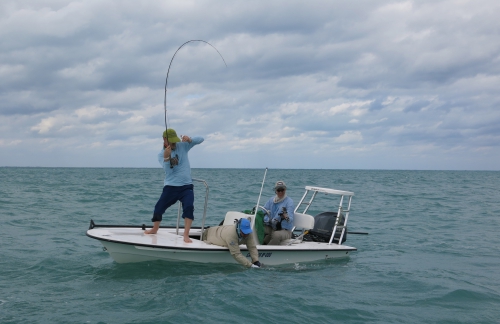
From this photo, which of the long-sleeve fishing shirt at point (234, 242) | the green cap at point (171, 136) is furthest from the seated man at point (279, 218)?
the green cap at point (171, 136)

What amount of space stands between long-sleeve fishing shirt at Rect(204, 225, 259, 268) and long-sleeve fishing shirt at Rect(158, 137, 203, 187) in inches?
41.5

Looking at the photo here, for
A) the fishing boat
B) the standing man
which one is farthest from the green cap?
the fishing boat

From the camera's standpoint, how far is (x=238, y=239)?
8.77 metres

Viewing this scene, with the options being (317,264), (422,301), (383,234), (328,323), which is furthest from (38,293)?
(383,234)

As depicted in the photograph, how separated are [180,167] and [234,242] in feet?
5.20

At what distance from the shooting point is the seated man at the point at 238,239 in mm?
8516

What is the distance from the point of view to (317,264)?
984cm

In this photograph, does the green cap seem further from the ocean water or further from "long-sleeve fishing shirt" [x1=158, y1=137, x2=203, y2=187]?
the ocean water

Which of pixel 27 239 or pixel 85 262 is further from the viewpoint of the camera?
pixel 27 239

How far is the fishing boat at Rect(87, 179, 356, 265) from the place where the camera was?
847cm

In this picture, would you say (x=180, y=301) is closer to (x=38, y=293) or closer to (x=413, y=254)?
(x=38, y=293)

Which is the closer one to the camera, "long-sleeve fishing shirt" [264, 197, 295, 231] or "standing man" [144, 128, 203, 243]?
"standing man" [144, 128, 203, 243]

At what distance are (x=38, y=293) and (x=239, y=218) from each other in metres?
3.58

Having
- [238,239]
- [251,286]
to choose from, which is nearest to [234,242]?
[238,239]
